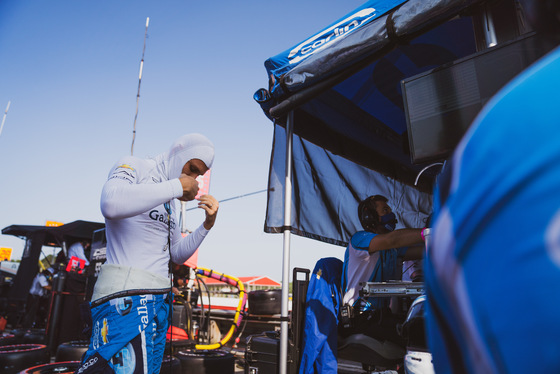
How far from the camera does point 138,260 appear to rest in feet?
6.01

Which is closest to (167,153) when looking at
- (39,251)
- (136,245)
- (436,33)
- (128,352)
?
(136,245)

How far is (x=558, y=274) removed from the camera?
343mm

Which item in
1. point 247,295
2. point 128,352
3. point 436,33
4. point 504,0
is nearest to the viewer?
point 128,352

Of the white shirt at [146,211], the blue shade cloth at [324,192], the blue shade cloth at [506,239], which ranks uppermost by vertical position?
the blue shade cloth at [324,192]

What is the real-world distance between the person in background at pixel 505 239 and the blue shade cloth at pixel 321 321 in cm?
253

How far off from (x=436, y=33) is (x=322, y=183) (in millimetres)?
2078

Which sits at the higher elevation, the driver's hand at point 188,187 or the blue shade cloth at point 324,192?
the blue shade cloth at point 324,192

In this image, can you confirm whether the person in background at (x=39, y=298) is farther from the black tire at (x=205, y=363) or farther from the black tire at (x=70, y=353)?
the black tire at (x=205, y=363)

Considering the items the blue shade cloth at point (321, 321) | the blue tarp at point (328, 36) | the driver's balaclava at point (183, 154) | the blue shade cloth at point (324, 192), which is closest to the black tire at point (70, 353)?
the blue shade cloth at point (324, 192)

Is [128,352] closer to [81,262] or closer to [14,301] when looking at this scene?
[81,262]

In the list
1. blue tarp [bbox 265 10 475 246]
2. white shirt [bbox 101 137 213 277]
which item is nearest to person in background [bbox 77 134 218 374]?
white shirt [bbox 101 137 213 277]

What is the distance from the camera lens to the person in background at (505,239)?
35cm

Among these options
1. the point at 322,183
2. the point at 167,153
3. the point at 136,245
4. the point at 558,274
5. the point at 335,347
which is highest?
the point at 322,183

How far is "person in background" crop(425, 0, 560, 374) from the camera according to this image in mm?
353
